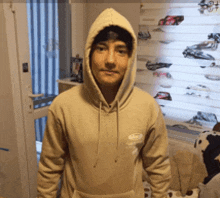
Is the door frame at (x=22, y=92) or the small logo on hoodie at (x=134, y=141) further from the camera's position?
the door frame at (x=22, y=92)

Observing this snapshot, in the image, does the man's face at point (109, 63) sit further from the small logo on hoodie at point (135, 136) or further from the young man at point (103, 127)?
the small logo on hoodie at point (135, 136)

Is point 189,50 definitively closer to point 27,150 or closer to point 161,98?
point 161,98

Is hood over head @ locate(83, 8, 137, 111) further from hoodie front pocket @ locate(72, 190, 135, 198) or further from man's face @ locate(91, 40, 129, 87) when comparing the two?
hoodie front pocket @ locate(72, 190, 135, 198)

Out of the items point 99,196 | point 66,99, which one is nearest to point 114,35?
point 66,99

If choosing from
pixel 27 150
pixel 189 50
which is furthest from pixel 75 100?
pixel 189 50

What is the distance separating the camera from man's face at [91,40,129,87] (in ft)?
2.59

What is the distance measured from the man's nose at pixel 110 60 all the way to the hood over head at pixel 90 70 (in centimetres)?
8

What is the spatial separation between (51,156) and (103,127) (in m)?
0.26

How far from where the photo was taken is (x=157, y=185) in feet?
3.09

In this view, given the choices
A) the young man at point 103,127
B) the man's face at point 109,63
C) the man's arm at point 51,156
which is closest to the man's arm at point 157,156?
the young man at point 103,127

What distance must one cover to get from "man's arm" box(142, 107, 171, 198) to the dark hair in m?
0.34

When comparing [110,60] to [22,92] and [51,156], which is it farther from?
[22,92]

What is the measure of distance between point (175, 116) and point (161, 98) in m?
0.23

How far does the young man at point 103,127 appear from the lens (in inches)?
32.0
